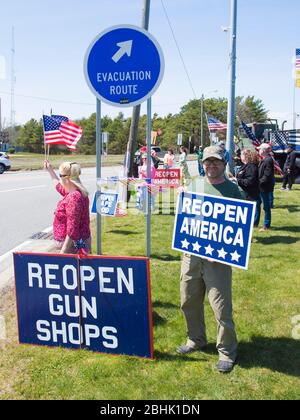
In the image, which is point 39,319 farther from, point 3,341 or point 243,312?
point 243,312

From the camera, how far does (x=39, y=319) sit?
413 cm

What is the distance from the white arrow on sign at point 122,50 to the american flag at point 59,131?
197 cm

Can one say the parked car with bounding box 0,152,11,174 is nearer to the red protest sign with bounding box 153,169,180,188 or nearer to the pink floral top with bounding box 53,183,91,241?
the red protest sign with bounding box 153,169,180,188

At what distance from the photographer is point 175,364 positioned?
12.9 feet

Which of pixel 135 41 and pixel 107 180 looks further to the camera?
pixel 107 180

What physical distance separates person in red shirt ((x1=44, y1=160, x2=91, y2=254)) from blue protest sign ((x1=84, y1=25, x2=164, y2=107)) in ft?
3.03

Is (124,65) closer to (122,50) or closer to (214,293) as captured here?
(122,50)

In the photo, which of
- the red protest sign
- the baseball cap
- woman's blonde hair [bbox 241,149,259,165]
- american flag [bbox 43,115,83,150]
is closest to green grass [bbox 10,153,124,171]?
the red protest sign

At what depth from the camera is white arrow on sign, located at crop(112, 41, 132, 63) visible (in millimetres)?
4844

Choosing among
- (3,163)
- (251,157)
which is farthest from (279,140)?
(3,163)

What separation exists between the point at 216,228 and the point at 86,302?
129 cm
